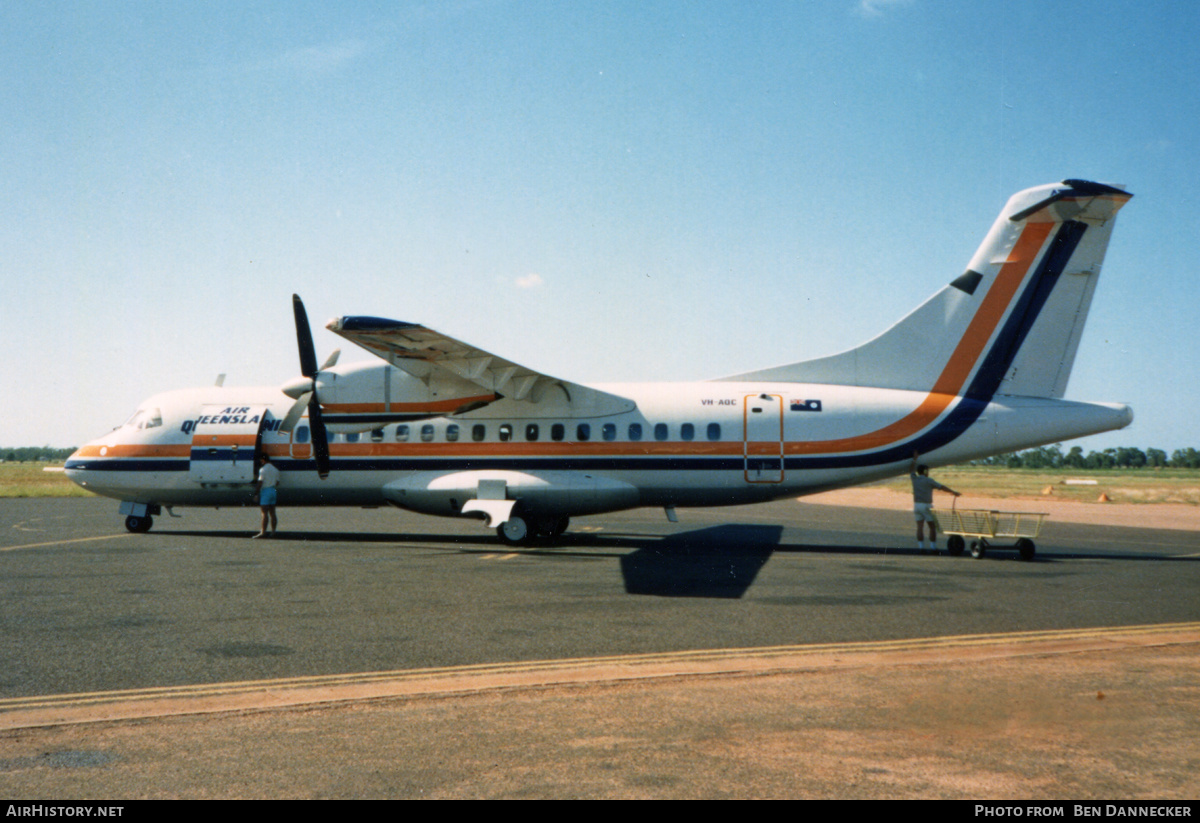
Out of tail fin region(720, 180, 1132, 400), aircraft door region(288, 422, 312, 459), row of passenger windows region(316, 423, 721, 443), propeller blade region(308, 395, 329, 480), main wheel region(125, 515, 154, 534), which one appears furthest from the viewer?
main wheel region(125, 515, 154, 534)

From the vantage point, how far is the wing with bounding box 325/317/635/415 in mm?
17422

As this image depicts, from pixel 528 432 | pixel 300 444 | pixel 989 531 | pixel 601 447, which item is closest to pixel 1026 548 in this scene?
pixel 989 531

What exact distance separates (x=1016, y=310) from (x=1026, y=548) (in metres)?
5.30

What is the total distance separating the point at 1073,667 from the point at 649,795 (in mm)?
5043

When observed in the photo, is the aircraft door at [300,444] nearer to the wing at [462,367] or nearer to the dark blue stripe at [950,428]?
the dark blue stripe at [950,428]

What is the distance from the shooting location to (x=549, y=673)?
769 centimetres

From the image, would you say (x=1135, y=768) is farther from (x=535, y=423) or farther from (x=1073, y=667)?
(x=535, y=423)

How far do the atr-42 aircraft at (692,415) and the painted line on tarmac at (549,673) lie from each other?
9.65 metres

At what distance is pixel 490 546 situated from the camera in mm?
20297

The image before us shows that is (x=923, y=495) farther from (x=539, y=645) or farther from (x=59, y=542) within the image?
→ (x=59, y=542)

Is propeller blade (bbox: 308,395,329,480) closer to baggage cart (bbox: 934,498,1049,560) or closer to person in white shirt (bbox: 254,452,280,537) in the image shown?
person in white shirt (bbox: 254,452,280,537)

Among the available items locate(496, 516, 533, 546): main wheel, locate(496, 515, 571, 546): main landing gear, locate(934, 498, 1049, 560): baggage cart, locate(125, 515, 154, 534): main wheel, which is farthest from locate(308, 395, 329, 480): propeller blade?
locate(934, 498, 1049, 560): baggage cart

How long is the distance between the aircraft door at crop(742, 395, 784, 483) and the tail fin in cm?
268

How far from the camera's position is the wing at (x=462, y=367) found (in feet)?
57.2
